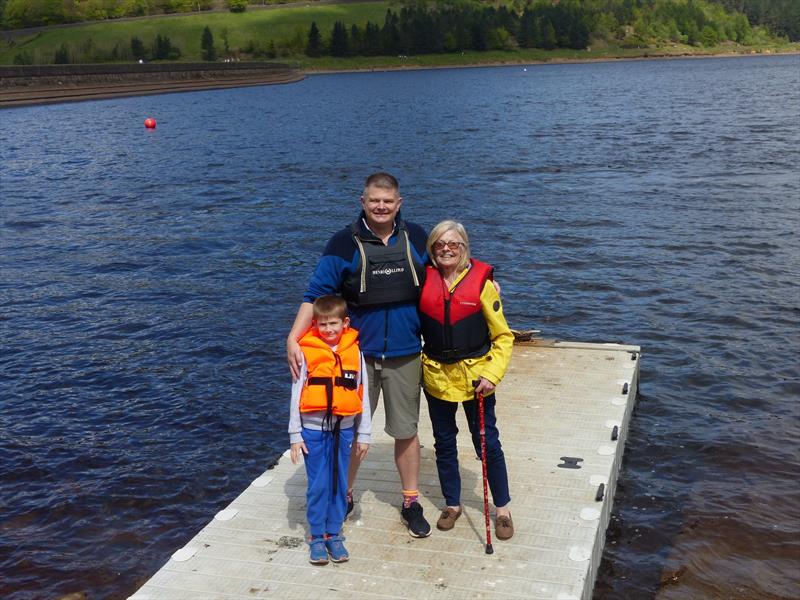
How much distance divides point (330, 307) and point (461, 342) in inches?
39.6

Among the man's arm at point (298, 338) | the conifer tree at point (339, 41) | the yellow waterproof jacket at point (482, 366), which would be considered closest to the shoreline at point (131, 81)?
the conifer tree at point (339, 41)

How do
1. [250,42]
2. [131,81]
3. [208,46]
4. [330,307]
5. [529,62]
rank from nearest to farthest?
[330,307] < [131,81] < [208,46] < [250,42] < [529,62]

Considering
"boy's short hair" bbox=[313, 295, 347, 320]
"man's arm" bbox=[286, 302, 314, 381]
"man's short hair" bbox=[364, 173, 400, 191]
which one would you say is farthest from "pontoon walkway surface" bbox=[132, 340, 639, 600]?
"man's short hair" bbox=[364, 173, 400, 191]

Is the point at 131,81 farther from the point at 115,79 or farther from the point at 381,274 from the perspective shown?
the point at 381,274

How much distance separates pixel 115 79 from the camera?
94.2 m

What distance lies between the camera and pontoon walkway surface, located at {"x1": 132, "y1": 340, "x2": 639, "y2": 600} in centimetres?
614

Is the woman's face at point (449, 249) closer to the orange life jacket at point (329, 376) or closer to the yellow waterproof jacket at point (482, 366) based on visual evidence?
the yellow waterproof jacket at point (482, 366)

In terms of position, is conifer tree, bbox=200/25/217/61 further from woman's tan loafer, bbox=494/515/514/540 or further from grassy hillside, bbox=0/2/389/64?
woman's tan loafer, bbox=494/515/514/540

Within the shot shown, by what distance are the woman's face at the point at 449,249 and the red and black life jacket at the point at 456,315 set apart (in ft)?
0.44

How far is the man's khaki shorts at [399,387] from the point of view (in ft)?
21.2

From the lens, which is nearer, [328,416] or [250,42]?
[328,416]

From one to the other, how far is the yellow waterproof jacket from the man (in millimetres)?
205

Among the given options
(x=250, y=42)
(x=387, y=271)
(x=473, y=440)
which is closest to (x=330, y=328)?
(x=387, y=271)

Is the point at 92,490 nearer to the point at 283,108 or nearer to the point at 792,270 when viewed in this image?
the point at 792,270
